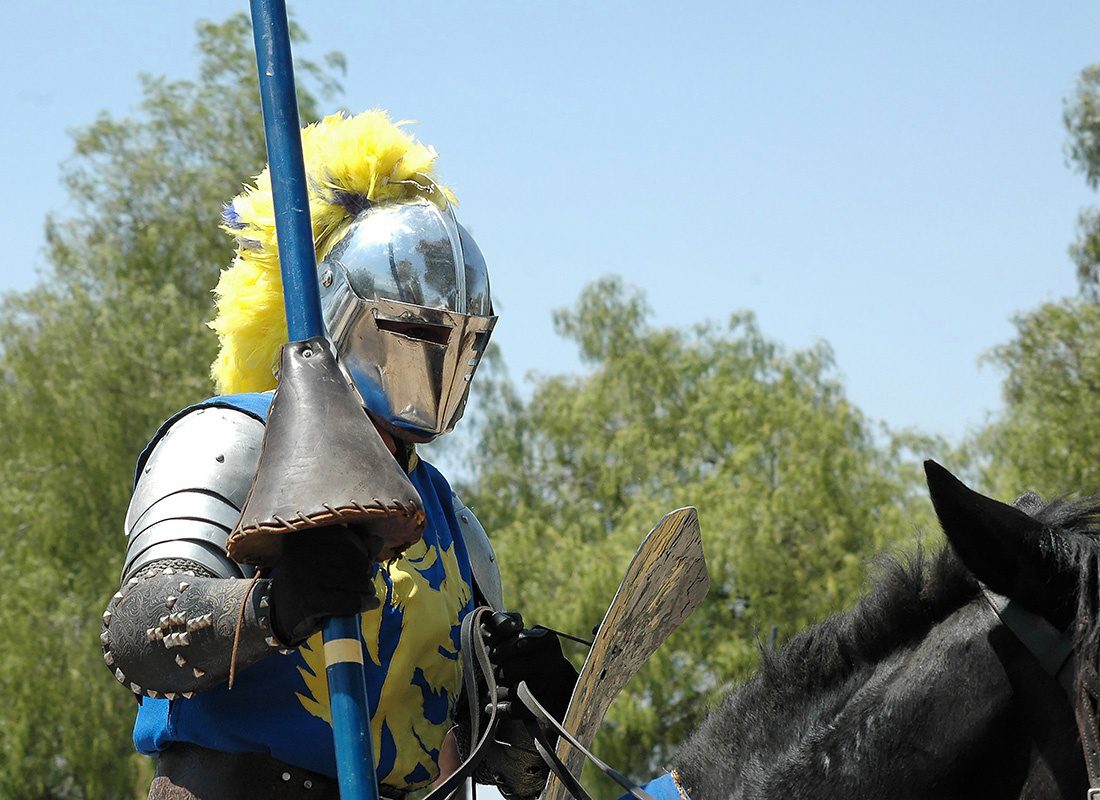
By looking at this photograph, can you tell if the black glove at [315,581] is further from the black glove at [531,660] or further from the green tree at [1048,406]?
the green tree at [1048,406]

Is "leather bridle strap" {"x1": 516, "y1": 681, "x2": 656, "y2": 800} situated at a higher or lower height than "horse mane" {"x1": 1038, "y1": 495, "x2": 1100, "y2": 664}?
lower

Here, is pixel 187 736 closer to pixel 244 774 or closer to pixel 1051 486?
pixel 244 774

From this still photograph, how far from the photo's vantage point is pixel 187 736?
2.62 m

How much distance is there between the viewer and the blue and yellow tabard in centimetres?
262

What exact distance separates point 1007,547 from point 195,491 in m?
1.39

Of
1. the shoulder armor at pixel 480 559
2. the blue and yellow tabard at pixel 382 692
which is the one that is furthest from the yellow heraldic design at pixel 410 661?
the shoulder armor at pixel 480 559

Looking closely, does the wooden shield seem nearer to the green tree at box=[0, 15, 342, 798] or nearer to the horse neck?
the horse neck

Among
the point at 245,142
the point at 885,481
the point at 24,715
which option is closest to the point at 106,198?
the point at 245,142

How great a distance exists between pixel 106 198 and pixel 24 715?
6.28m

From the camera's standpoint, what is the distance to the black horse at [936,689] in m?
2.28

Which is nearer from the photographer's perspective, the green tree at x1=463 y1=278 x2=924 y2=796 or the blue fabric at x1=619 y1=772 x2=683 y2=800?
the blue fabric at x1=619 y1=772 x2=683 y2=800

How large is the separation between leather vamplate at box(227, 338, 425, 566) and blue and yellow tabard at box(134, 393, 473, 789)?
1.31ft

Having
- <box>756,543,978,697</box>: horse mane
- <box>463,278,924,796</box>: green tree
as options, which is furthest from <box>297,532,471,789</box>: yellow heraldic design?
<box>463,278,924,796</box>: green tree

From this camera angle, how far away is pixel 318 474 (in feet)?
7.19
